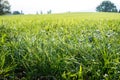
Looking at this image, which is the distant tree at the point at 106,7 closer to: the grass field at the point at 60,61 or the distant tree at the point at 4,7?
the distant tree at the point at 4,7

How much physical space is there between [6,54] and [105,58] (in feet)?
4.16

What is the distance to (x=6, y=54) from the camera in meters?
3.86

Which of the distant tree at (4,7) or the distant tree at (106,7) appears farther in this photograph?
the distant tree at (106,7)

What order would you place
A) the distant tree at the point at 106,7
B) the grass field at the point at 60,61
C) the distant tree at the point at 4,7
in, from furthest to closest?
the distant tree at the point at 106,7 → the distant tree at the point at 4,7 → the grass field at the point at 60,61

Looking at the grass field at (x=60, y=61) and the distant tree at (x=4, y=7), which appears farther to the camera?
the distant tree at (x=4, y=7)

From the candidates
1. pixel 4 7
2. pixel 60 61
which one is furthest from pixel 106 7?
pixel 60 61

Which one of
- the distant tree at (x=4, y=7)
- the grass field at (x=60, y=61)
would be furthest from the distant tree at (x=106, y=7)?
the grass field at (x=60, y=61)

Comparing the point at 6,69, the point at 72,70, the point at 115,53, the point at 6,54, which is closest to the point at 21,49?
the point at 6,54

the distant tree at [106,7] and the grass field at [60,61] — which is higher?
the grass field at [60,61]

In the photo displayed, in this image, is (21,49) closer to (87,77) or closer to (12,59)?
(12,59)

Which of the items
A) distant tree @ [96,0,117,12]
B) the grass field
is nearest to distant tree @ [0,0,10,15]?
distant tree @ [96,0,117,12]

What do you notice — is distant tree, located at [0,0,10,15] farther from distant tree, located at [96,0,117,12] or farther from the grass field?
the grass field

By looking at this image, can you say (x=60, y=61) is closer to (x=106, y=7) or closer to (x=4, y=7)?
(x=4, y=7)

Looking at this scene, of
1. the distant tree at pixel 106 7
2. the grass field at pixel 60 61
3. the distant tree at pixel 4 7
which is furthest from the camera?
the distant tree at pixel 106 7
